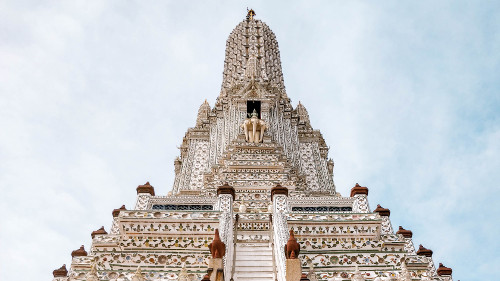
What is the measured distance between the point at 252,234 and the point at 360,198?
2.57 metres

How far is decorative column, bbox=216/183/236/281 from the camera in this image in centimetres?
899

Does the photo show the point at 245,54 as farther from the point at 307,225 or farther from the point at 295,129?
the point at 307,225

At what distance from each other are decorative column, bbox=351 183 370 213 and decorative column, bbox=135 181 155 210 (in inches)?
188

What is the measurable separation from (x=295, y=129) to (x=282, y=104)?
1218 mm

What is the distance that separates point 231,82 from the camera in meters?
25.6

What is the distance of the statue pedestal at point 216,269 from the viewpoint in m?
7.92

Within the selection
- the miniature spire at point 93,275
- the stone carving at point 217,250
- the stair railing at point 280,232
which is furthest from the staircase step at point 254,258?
the miniature spire at point 93,275

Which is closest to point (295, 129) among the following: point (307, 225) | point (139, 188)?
point (139, 188)

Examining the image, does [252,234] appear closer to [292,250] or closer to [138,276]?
[292,250]

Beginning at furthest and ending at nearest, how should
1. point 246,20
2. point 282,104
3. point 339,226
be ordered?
point 246,20
point 282,104
point 339,226

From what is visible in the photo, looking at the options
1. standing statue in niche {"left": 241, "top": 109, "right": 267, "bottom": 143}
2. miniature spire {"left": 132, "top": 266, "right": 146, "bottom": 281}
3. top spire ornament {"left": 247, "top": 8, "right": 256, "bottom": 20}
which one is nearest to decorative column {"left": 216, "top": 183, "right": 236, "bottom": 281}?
miniature spire {"left": 132, "top": 266, "right": 146, "bottom": 281}

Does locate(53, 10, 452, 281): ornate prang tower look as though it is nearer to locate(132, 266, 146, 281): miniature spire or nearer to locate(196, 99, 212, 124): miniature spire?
locate(132, 266, 146, 281): miniature spire

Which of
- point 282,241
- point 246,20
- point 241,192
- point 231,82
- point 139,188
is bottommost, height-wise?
point 282,241

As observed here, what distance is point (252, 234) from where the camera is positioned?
12.0 metres
